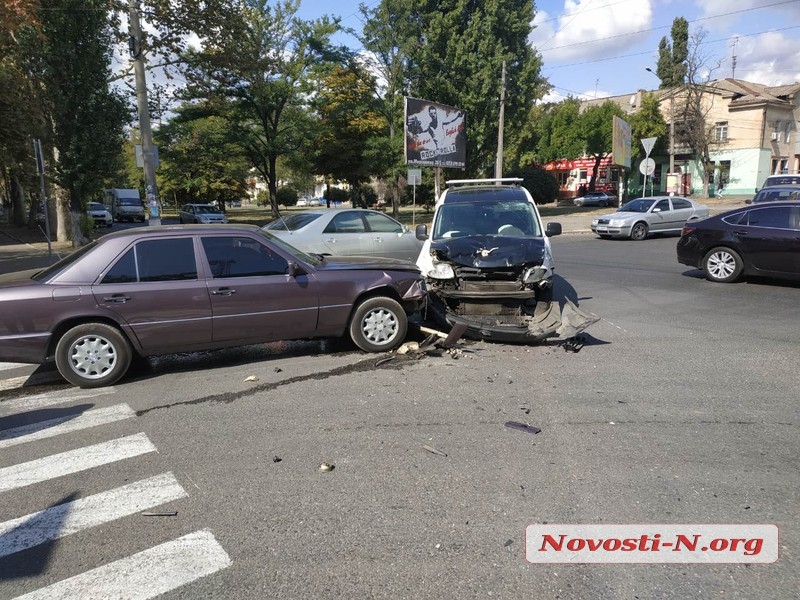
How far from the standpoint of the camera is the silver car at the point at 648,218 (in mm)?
21312

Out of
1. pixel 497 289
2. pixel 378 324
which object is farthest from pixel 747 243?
pixel 378 324

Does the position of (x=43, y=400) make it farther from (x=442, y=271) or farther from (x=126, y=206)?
(x=126, y=206)

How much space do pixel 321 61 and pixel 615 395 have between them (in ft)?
110

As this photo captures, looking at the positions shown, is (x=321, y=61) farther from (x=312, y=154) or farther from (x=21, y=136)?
(x=21, y=136)

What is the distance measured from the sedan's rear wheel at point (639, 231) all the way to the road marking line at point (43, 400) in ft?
64.9

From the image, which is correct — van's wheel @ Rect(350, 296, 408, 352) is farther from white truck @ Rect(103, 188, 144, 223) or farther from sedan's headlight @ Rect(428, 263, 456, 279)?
white truck @ Rect(103, 188, 144, 223)

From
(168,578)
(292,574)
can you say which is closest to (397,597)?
(292,574)

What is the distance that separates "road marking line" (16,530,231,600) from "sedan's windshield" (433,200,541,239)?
5.96 m

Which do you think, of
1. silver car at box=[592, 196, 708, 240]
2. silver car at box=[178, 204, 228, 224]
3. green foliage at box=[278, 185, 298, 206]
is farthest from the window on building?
green foliage at box=[278, 185, 298, 206]

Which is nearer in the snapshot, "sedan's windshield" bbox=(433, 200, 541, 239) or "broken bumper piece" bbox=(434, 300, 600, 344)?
"broken bumper piece" bbox=(434, 300, 600, 344)

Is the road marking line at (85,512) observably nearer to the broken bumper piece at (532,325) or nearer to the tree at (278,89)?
the broken bumper piece at (532,325)

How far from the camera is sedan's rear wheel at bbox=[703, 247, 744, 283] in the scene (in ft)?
36.1

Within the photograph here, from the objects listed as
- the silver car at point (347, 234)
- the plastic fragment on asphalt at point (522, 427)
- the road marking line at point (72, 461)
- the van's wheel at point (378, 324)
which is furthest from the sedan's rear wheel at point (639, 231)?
the road marking line at point (72, 461)

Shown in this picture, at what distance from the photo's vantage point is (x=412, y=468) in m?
3.92
